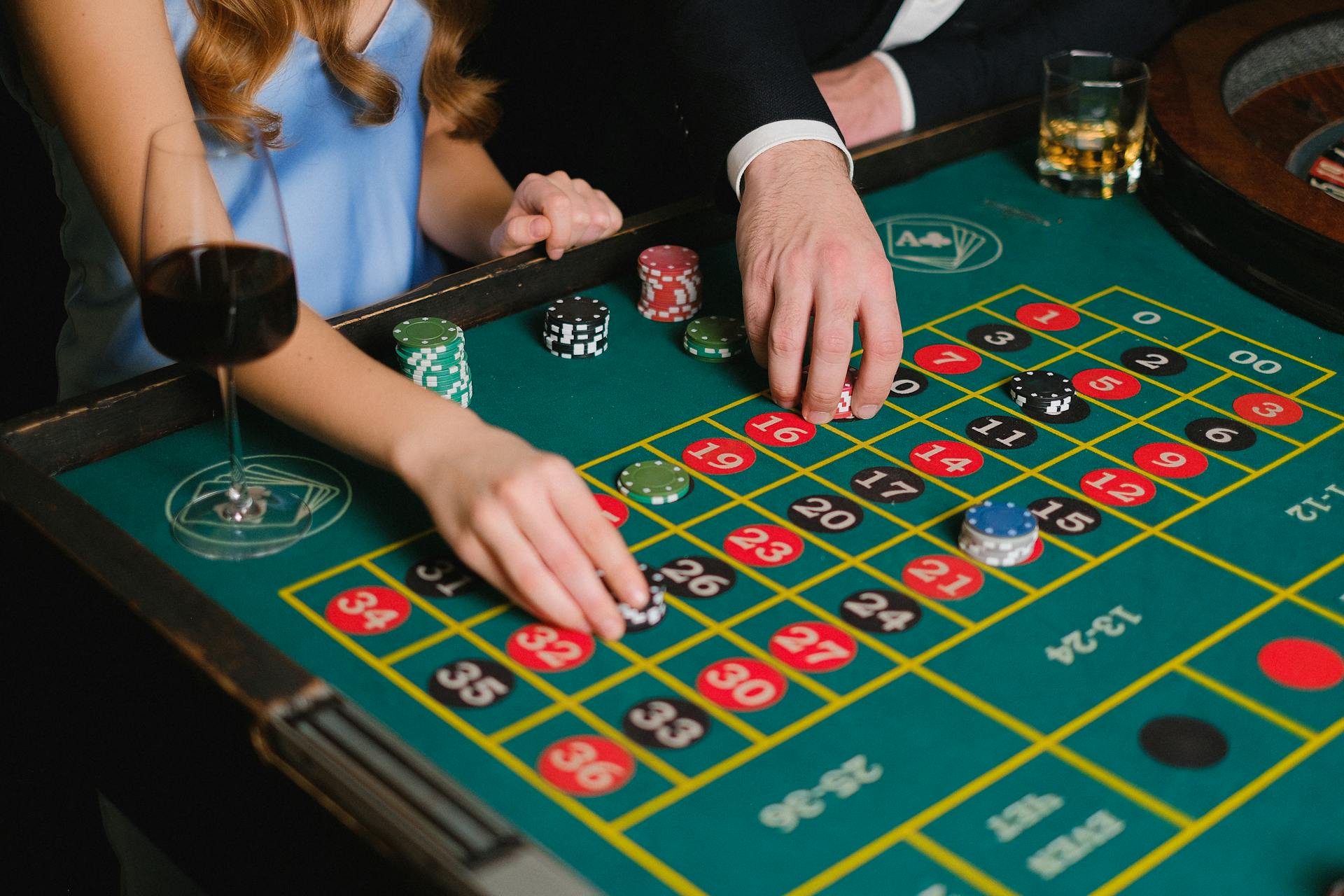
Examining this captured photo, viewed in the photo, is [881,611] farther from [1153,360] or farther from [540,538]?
[1153,360]

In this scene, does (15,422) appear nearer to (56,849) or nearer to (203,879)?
(203,879)

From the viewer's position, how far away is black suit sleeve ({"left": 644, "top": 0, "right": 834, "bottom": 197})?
191 centimetres

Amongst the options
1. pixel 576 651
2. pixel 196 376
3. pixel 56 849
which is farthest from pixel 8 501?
pixel 56 849

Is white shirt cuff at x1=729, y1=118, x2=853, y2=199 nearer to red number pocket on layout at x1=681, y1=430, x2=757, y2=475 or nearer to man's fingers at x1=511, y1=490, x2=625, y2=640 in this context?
red number pocket on layout at x1=681, y1=430, x2=757, y2=475

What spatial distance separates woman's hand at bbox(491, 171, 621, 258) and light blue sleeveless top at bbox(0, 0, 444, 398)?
1.01ft

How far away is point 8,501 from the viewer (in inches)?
51.8

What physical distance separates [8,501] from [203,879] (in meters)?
0.43

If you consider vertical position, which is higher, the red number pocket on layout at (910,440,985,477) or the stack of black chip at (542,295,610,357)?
the stack of black chip at (542,295,610,357)

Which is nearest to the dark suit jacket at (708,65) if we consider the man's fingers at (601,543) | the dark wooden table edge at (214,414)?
the dark wooden table edge at (214,414)

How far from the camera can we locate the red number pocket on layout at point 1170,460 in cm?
147

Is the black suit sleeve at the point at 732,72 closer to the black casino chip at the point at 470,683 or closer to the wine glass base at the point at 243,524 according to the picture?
the wine glass base at the point at 243,524

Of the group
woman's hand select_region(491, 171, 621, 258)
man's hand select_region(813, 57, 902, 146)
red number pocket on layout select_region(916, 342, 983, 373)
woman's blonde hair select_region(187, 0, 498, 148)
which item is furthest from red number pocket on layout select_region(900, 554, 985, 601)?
man's hand select_region(813, 57, 902, 146)

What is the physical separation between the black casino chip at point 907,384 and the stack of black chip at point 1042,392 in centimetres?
11

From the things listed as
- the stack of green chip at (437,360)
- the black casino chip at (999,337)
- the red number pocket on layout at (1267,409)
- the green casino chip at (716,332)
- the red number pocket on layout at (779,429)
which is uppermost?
the stack of green chip at (437,360)
